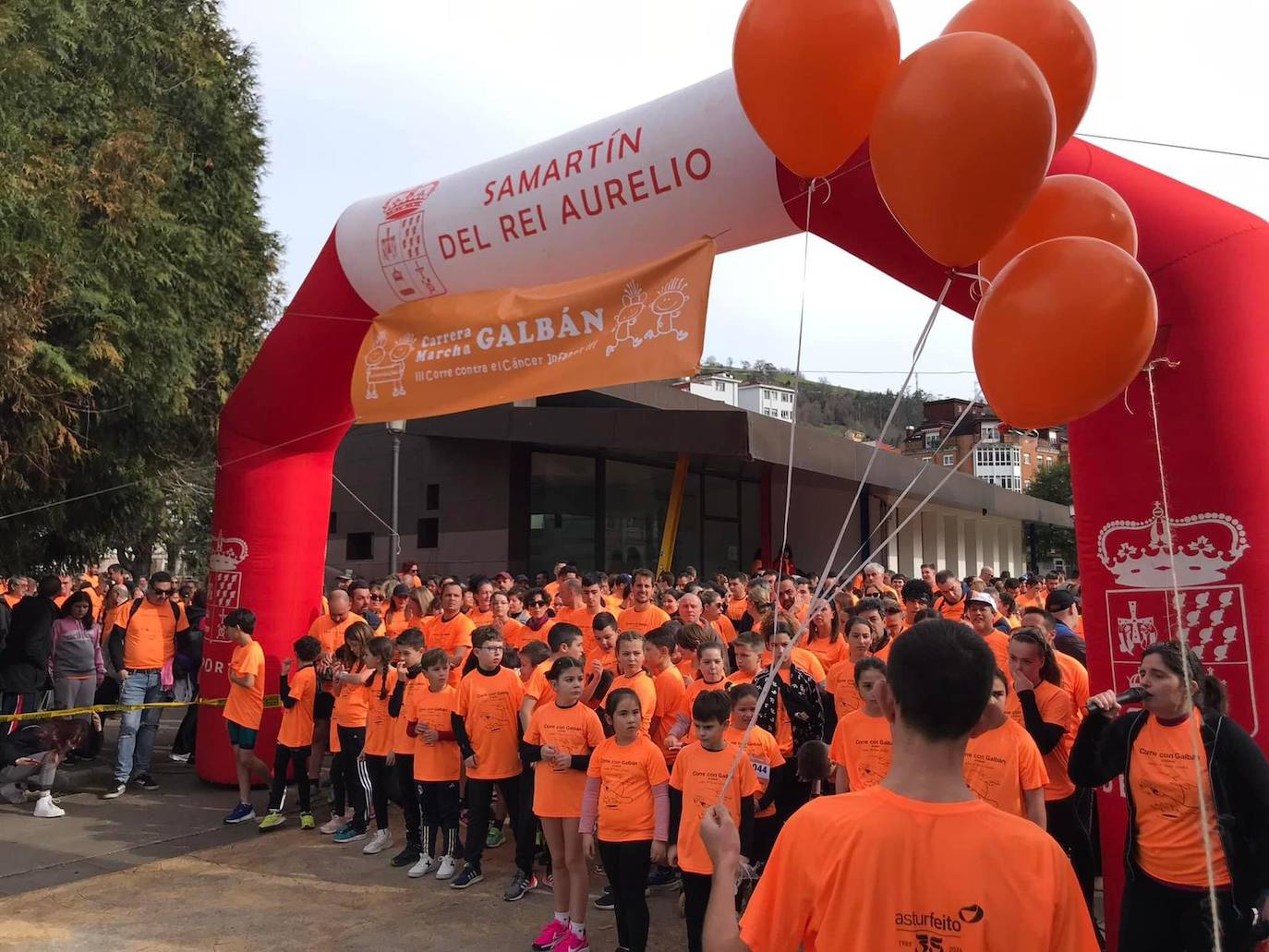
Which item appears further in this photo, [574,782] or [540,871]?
[540,871]

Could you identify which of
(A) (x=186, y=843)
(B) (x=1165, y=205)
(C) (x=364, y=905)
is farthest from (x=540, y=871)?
(B) (x=1165, y=205)

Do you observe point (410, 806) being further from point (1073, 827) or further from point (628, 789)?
point (1073, 827)

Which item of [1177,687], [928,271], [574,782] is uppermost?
[928,271]

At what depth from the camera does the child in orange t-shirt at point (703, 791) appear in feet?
15.5

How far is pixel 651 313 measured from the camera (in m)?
6.71

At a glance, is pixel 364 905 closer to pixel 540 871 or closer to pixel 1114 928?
pixel 540 871

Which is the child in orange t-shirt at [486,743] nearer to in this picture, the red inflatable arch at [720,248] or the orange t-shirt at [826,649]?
the orange t-shirt at [826,649]

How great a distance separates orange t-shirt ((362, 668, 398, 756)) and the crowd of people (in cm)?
2

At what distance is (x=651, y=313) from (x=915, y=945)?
17.3 feet

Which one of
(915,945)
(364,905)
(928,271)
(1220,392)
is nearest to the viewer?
(915,945)

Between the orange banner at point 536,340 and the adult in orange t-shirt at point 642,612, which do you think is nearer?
the orange banner at point 536,340

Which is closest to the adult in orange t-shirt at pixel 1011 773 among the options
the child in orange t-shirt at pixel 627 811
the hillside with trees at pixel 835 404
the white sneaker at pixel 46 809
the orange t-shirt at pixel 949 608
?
the child in orange t-shirt at pixel 627 811

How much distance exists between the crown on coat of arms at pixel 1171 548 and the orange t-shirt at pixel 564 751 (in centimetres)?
291

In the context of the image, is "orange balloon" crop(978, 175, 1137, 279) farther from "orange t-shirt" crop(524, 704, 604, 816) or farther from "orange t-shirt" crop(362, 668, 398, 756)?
"orange t-shirt" crop(362, 668, 398, 756)
